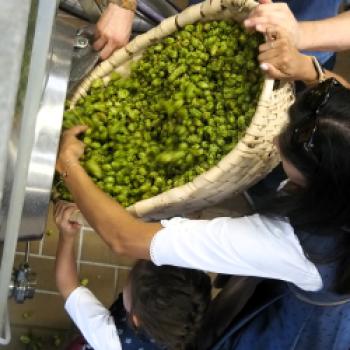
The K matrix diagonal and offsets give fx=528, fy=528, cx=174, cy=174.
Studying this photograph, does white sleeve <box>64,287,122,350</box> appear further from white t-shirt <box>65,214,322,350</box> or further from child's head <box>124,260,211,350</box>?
white t-shirt <box>65,214,322,350</box>

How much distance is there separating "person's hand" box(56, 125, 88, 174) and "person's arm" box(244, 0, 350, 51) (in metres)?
0.45

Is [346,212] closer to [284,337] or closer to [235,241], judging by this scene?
[235,241]

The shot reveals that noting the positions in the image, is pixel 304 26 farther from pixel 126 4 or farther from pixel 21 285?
pixel 21 285

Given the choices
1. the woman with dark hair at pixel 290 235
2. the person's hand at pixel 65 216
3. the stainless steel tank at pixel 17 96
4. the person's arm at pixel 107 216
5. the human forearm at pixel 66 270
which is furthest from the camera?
the human forearm at pixel 66 270

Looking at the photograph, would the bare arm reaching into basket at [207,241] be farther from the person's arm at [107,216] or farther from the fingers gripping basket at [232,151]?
the fingers gripping basket at [232,151]

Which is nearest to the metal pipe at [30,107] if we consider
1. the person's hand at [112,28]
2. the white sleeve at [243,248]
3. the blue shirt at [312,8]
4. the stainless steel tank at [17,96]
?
the stainless steel tank at [17,96]

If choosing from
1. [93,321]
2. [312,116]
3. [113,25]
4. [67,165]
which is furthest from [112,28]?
[93,321]

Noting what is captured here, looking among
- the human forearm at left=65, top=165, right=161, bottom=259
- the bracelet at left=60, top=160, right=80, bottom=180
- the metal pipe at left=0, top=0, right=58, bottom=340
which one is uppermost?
the metal pipe at left=0, top=0, right=58, bottom=340

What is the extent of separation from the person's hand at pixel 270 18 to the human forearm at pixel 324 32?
5 centimetres

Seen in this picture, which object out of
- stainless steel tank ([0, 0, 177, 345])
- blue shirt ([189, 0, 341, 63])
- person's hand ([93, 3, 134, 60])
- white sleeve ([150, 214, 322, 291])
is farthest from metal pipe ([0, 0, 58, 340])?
blue shirt ([189, 0, 341, 63])

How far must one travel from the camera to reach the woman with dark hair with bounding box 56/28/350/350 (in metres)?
0.87

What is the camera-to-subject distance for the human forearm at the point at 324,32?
1223 millimetres

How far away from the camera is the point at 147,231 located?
1053 millimetres

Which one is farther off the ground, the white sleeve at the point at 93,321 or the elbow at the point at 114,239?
the elbow at the point at 114,239
